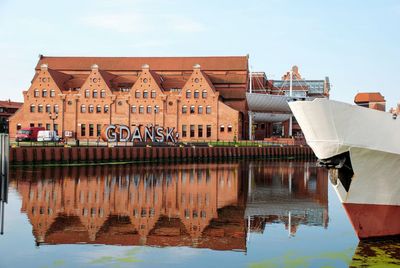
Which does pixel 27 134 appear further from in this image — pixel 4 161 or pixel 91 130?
pixel 4 161

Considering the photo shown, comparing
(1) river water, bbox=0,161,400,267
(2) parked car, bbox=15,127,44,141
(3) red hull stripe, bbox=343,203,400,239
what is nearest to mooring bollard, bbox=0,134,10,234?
(1) river water, bbox=0,161,400,267

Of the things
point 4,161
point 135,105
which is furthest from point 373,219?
point 135,105

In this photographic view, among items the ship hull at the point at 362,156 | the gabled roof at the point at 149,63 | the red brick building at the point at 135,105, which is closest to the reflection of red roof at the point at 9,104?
the gabled roof at the point at 149,63

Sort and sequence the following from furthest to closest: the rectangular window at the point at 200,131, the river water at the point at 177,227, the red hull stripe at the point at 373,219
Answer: the rectangular window at the point at 200,131
the red hull stripe at the point at 373,219
the river water at the point at 177,227

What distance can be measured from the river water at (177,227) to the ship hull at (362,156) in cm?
77

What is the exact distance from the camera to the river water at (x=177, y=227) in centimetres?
1224

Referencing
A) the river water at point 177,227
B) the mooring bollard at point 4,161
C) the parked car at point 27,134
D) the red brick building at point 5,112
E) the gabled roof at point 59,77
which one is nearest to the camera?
the mooring bollard at point 4,161

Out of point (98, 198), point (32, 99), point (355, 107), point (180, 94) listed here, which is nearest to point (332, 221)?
point (355, 107)

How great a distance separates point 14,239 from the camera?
554 inches

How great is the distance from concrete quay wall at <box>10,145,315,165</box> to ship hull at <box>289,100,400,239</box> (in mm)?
30968

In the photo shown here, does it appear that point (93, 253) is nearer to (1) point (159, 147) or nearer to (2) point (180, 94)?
(1) point (159, 147)

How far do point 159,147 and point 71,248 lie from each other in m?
39.4

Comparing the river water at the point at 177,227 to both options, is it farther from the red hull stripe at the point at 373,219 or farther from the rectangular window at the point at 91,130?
the rectangular window at the point at 91,130

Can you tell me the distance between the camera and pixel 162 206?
20750 millimetres
